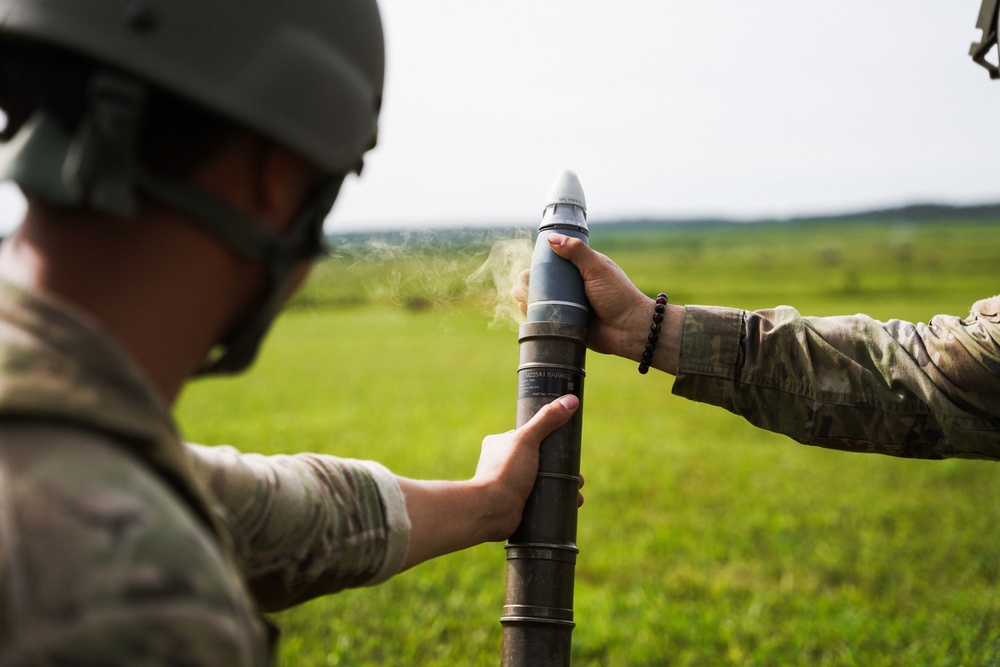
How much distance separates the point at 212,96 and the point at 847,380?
7.35ft

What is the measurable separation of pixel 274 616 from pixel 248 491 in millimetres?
4548

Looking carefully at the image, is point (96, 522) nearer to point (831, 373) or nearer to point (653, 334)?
point (653, 334)

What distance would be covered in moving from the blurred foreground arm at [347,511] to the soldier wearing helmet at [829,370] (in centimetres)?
44

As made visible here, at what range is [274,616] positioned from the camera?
6516mm

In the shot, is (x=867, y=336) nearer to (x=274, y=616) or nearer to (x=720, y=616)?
(x=720, y=616)

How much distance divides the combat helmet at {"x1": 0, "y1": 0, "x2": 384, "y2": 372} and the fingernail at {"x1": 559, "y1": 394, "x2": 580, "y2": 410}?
3.63 feet

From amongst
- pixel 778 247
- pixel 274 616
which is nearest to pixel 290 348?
pixel 274 616

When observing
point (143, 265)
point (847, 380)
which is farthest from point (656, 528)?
point (143, 265)

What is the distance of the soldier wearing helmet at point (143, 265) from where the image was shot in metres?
1.31

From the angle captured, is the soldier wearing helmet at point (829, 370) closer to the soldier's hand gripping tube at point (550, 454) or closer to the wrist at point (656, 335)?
the wrist at point (656, 335)

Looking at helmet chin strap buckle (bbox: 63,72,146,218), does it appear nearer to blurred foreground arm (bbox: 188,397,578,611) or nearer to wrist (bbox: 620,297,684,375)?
blurred foreground arm (bbox: 188,397,578,611)

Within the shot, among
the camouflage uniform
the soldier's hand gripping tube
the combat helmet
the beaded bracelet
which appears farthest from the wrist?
the camouflage uniform

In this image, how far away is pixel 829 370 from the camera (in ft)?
9.98

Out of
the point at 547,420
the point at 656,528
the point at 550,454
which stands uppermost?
the point at 547,420
